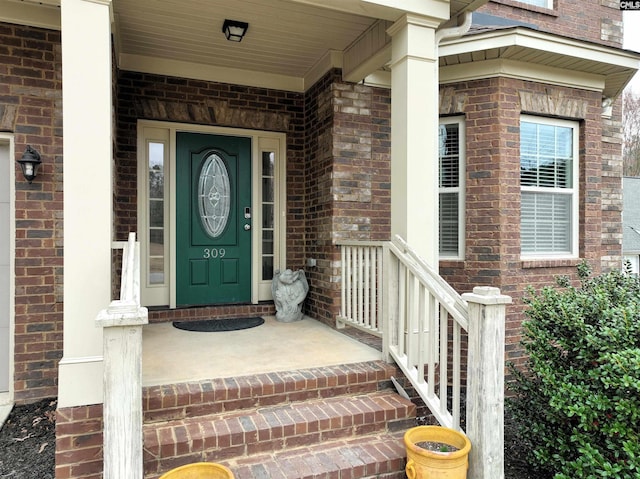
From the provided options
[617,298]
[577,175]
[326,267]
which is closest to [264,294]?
[326,267]

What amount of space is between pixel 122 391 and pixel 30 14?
3.14m

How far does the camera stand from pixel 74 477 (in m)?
2.33

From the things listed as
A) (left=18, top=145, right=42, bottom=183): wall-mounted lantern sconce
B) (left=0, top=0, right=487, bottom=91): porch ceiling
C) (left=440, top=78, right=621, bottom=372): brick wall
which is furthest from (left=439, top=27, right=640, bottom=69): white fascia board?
(left=18, top=145, right=42, bottom=183): wall-mounted lantern sconce

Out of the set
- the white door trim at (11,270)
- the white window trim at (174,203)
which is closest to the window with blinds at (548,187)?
the white window trim at (174,203)

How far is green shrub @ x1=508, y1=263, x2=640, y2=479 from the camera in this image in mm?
2250

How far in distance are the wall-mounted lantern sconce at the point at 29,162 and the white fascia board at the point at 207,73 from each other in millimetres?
1390

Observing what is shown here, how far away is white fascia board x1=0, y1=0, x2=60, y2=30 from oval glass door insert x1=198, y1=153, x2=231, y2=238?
1.82 metres

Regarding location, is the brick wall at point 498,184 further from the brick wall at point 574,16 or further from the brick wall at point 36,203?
the brick wall at point 36,203

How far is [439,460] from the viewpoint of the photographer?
2.15 metres

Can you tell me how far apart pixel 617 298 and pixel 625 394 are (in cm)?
71

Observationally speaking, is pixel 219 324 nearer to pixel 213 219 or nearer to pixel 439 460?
pixel 213 219

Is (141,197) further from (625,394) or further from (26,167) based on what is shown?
(625,394)

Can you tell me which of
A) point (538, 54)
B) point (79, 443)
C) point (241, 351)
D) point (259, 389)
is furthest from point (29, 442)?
point (538, 54)

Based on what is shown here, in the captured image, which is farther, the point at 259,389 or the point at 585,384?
the point at 259,389
